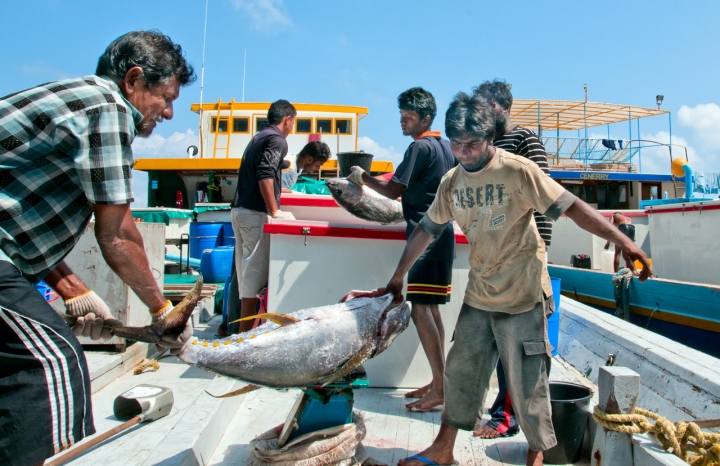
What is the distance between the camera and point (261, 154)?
14.7 ft

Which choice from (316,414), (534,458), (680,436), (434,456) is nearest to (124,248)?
(316,414)

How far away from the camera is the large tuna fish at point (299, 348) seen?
202 cm

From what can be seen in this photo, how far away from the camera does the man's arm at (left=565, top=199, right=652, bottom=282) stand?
2301 millimetres

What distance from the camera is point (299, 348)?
2.12 metres

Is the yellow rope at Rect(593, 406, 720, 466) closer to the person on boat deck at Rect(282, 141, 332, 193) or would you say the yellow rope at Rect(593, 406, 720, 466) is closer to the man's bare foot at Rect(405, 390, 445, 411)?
the man's bare foot at Rect(405, 390, 445, 411)

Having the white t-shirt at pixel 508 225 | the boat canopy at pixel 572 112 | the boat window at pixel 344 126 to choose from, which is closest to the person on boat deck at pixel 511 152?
the white t-shirt at pixel 508 225

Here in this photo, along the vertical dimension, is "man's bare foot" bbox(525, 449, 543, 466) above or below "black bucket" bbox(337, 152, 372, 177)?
below

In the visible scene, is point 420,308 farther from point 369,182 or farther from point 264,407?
point 264,407

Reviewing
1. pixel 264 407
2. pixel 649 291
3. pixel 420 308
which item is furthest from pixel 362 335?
pixel 649 291

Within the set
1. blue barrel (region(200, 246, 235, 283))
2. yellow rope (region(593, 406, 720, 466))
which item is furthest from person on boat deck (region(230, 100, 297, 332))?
blue barrel (region(200, 246, 235, 283))

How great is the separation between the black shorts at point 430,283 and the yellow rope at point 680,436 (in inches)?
53.8

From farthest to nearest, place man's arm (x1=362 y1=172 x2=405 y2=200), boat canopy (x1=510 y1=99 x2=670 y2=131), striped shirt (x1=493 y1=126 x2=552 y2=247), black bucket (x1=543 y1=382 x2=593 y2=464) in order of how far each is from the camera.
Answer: boat canopy (x1=510 y1=99 x2=670 y2=131)
man's arm (x1=362 y1=172 x2=405 y2=200)
striped shirt (x1=493 y1=126 x2=552 y2=247)
black bucket (x1=543 y1=382 x2=593 y2=464)

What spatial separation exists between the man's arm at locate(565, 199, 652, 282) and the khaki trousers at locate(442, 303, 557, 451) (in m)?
0.46

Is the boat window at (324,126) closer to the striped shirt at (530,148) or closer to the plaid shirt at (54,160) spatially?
the striped shirt at (530,148)
